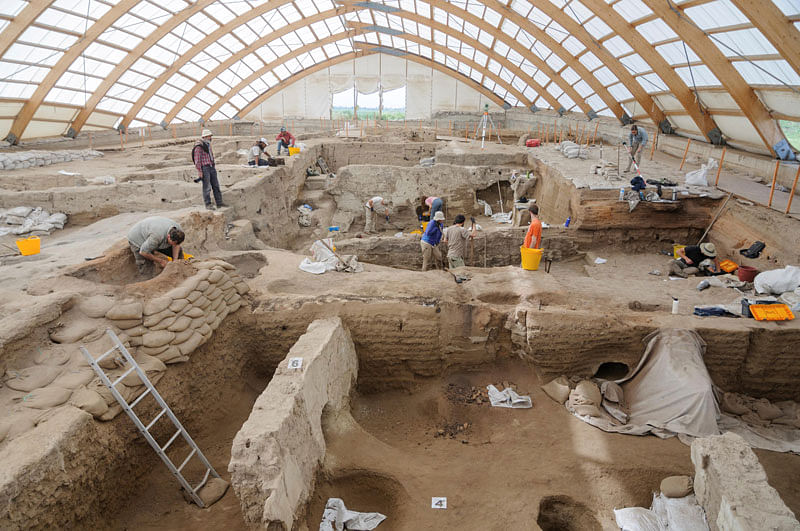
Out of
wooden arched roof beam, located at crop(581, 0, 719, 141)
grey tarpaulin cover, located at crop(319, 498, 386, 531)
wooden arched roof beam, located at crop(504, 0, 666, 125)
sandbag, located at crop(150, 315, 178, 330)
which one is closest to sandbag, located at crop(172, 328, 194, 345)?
sandbag, located at crop(150, 315, 178, 330)

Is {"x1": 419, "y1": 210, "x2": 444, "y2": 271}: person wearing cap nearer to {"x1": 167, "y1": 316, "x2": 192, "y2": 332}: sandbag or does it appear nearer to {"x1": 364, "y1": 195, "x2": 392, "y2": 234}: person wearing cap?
{"x1": 167, "y1": 316, "x2": 192, "y2": 332}: sandbag

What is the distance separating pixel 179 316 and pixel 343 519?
2.87 m

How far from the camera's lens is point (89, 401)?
416 centimetres

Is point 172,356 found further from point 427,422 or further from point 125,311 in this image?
point 427,422

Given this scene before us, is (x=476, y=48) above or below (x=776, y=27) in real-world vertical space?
above

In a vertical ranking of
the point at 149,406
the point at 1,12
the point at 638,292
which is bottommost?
the point at 149,406

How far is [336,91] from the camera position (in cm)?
3284

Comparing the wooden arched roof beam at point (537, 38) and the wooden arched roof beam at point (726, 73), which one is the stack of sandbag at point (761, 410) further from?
the wooden arched roof beam at point (537, 38)

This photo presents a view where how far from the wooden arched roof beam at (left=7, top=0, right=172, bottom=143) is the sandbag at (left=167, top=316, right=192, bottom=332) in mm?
17947

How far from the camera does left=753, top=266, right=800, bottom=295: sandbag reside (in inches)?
260

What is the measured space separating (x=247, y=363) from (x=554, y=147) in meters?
15.4

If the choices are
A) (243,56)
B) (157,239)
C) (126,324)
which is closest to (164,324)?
(126,324)

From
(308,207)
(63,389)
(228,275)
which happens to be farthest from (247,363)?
(308,207)

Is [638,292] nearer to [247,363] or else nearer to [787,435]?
[787,435]
